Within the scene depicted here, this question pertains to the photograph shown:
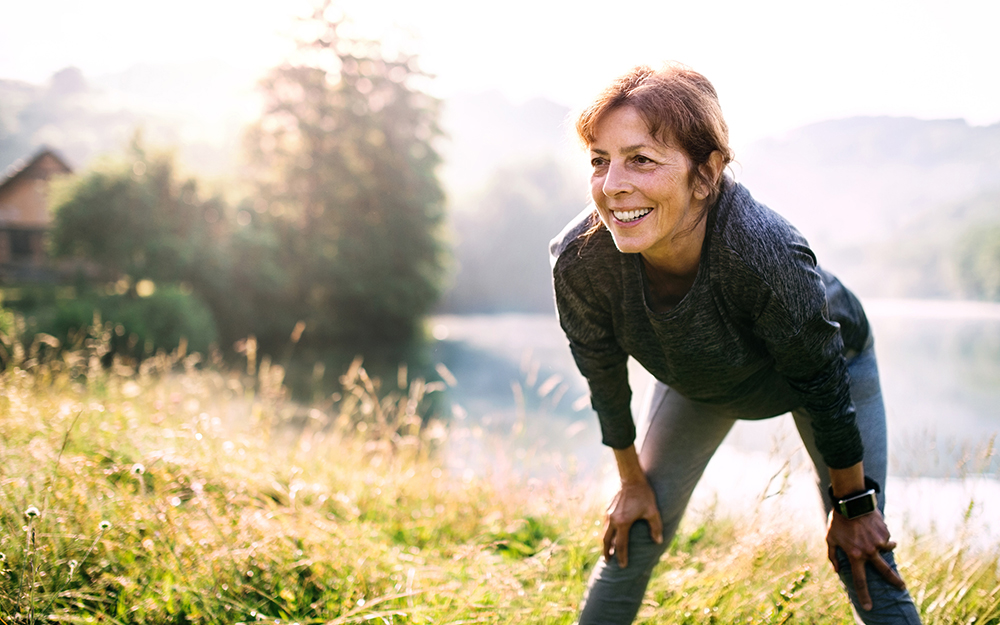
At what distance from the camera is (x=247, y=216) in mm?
20562

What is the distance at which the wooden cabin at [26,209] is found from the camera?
23.2m

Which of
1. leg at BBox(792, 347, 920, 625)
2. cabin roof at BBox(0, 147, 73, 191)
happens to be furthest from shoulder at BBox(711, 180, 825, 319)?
cabin roof at BBox(0, 147, 73, 191)

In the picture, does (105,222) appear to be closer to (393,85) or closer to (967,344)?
(393,85)

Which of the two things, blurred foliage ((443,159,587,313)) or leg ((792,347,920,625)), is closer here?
leg ((792,347,920,625))

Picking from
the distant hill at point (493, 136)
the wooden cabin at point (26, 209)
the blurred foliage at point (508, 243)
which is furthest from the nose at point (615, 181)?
the distant hill at point (493, 136)

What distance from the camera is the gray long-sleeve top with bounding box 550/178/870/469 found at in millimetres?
1292

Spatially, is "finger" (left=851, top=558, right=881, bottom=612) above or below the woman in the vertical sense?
below

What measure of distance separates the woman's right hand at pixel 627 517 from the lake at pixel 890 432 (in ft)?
1.45

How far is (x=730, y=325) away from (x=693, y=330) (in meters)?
0.09

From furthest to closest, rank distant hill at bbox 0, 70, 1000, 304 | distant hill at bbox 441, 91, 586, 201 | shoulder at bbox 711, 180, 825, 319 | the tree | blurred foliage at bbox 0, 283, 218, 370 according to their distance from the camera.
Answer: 1. distant hill at bbox 441, 91, 586, 201
2. the tree
3. blurred foliage at bbox 0, 283, 218, 370
4. distant hill at bbox 0, 70, 1000, 304
5. shoulder at bbox 711, 180, 825, 319

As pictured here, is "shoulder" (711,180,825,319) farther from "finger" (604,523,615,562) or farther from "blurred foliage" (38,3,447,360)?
"blurred foliage" (38,3,447,360)

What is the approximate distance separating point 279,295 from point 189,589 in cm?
1980

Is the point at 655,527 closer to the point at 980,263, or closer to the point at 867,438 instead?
the point at 867,438

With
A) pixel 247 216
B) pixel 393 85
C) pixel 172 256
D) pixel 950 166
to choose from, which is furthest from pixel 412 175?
pixel 950 166
